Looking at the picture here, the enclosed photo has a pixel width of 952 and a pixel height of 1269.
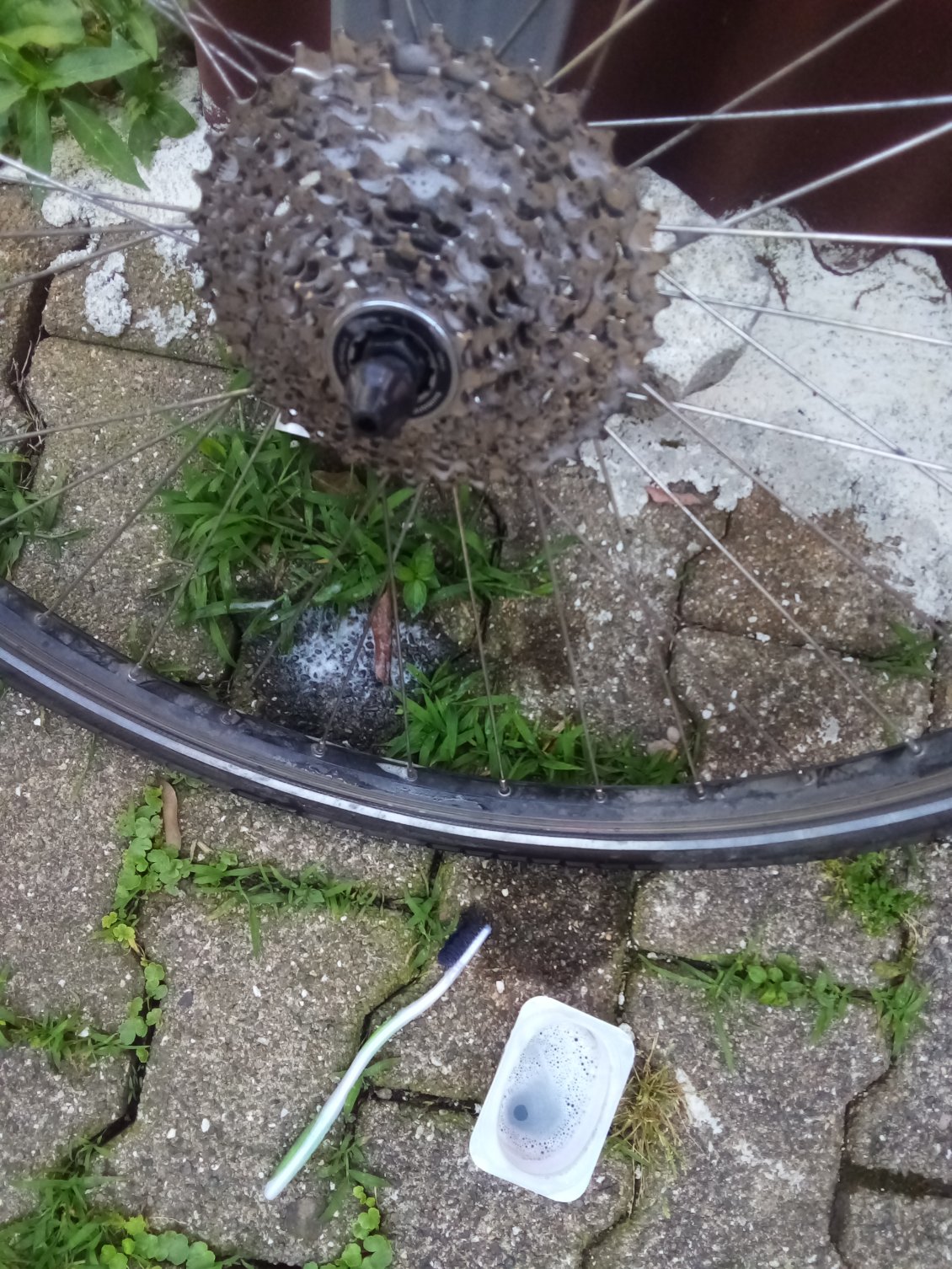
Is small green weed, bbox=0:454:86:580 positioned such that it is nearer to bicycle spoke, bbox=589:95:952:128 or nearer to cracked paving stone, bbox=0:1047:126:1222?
cracked paving stone, bbox=0:1047:126:1222

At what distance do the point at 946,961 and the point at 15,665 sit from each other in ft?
3.29

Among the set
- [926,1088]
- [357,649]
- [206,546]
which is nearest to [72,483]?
Answer: [206,546]

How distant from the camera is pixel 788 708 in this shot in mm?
1098

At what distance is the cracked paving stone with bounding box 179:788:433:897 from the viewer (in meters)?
1.13

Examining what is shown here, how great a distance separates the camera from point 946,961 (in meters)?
1.08

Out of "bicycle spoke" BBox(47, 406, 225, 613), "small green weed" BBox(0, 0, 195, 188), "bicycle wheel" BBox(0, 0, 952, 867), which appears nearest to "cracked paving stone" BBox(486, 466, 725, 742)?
"bicycle wheel" BBox(0, 0, 952, 867)

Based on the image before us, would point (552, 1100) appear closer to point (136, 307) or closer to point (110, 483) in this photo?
point (110, 483)

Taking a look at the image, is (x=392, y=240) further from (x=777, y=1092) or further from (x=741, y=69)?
(x=777, y=1092)

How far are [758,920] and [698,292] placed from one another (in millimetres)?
671

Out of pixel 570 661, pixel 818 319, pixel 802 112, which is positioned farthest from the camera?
pixel 570 661

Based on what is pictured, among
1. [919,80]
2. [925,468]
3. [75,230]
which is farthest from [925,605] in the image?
[75,230]

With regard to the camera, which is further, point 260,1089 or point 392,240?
point 260,1089

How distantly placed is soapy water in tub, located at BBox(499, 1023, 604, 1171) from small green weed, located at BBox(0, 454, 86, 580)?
0.77 meters

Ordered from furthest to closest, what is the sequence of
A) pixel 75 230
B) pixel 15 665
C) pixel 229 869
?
pixel 229 869
pixel 15 665
pixel 75 230
